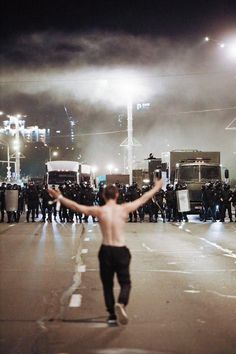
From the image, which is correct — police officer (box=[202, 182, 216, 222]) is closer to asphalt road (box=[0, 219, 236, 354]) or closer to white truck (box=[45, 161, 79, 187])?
asphalt road (box=[0, 219, 236, 354])

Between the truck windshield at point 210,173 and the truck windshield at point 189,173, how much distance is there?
12.5 inches

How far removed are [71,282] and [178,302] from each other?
2.55m

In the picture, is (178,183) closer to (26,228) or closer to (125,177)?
(26,228)

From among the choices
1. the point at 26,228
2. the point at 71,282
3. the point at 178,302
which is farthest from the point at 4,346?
the point at 26,228

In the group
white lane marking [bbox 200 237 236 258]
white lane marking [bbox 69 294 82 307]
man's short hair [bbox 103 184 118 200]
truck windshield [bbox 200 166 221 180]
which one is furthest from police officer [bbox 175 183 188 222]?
man's short hair [bbox 103 184 118 200]

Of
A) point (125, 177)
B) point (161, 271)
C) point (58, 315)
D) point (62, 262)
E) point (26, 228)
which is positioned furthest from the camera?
point (125, 177)

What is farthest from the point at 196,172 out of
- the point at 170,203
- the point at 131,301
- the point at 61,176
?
the point at 131,301

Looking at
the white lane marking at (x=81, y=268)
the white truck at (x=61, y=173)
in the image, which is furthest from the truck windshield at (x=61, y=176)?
the white lane marking at (x=81, y=268)

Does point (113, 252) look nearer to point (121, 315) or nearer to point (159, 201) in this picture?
point (121, 315)

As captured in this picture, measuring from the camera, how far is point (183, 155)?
31641 millimetres

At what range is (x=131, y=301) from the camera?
29.0ft

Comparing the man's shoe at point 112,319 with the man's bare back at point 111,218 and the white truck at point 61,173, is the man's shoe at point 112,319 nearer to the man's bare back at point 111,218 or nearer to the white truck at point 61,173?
the man's bare back at point 111,218

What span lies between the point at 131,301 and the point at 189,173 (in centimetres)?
2198

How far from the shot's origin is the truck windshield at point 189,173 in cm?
3045
